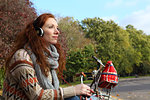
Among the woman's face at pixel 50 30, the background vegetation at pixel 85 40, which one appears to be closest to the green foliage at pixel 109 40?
the background vegetation at pixel 85 40

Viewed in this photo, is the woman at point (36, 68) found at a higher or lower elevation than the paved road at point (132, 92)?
higher

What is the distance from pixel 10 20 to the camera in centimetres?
1232

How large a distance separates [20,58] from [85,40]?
102ft

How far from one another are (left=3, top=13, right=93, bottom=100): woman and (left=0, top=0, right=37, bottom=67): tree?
31.5 feet

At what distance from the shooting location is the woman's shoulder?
1.81 meters

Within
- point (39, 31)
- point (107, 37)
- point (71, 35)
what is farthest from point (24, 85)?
point (107, 37)

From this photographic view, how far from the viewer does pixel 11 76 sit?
1886 millimetres

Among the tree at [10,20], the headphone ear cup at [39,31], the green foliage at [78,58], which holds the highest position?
the tree at [10,20]

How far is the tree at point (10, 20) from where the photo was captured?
11.7 metres

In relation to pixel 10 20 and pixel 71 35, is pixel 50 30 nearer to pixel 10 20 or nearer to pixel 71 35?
pixel 10 20

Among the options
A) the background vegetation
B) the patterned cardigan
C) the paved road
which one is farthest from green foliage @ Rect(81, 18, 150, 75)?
the patterned cardigan

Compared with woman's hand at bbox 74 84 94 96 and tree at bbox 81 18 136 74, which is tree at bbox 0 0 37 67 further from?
tree at bbox 81 18 136 74

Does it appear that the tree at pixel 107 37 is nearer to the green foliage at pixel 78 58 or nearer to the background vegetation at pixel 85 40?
the background vegetation at pixel 85 40

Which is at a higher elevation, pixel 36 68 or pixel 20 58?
pixel 20 58
